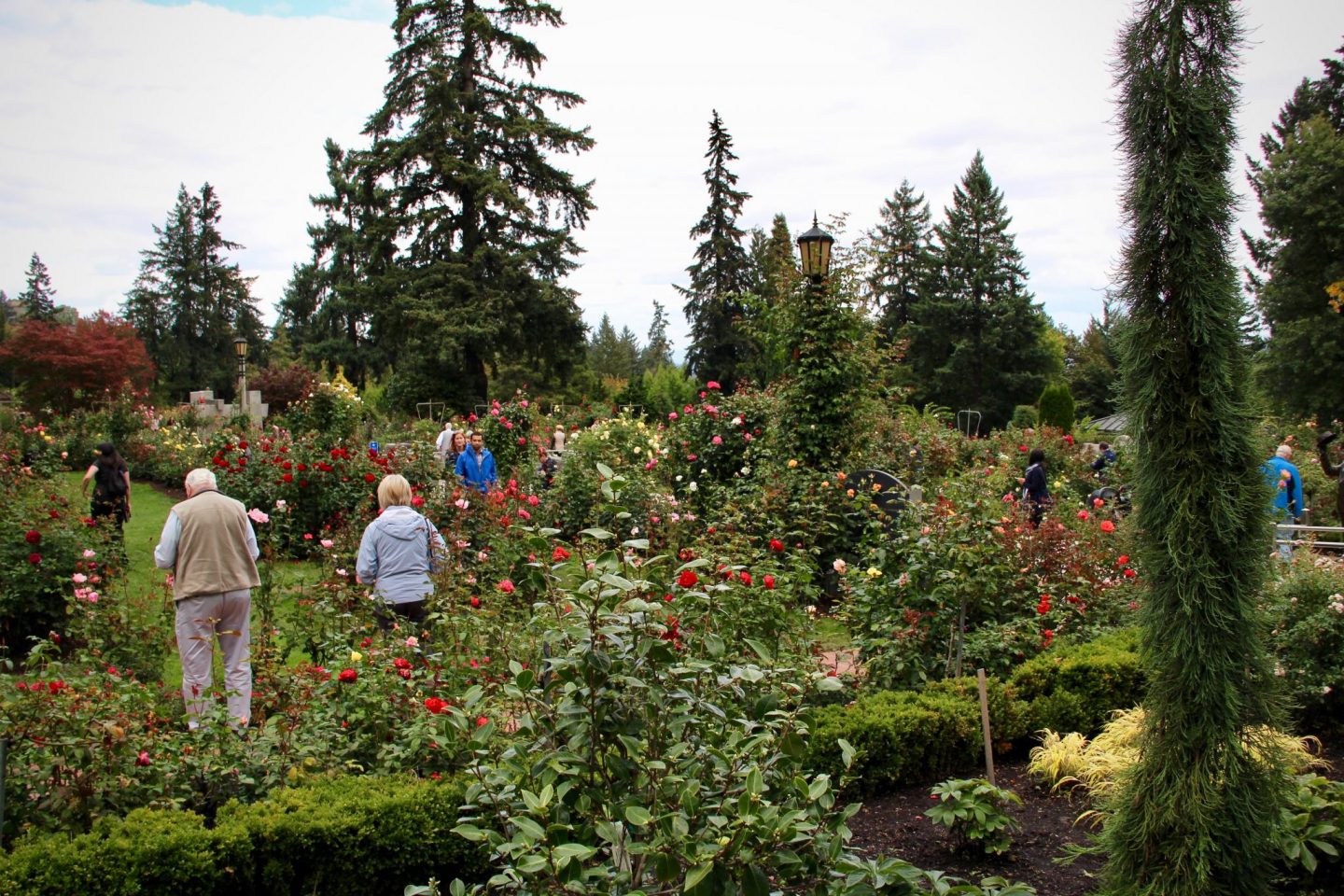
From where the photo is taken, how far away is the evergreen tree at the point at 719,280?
35.2 m

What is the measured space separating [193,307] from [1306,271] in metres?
46.9

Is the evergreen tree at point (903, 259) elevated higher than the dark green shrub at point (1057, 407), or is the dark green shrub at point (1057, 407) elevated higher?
the evergreen tree at point (903, 259)

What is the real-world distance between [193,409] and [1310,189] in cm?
3038

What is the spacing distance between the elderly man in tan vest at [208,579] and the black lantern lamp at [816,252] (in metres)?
6.04

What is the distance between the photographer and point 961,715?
4430 mm

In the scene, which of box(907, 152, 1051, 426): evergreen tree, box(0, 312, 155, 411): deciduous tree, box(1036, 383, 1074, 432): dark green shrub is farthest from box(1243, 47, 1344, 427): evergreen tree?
box(0, 312, 155, 411): deciduous tree

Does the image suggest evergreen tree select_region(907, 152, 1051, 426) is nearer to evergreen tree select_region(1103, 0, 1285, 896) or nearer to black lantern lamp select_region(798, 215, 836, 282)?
black lantern lamp select_region(798, 215, 836, 282)

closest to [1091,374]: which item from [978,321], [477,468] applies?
[978,321]

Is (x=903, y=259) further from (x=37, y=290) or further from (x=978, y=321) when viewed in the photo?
(x=37, y=290)

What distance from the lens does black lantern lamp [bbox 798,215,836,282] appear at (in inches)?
361

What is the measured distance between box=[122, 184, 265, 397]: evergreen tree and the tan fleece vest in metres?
43.0

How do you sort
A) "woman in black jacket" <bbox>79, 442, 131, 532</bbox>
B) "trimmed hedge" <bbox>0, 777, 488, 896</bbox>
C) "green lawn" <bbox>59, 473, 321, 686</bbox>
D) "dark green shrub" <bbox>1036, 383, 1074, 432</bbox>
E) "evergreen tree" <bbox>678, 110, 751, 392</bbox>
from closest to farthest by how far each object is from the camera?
"trimmed hedge" <bbox>0, 777, 488, 896</bbox>, "green lawn" <bbox>59, 473, 321, 686</bbox>, "woman in black jacket" <bbox>79, 442, 131, 532</bbox>, "dark green shrub" <bbox>1036, 383, 1074, 432</bbox>, "evergreen tree" <bbox>678, 110, 751, 392</bbox>

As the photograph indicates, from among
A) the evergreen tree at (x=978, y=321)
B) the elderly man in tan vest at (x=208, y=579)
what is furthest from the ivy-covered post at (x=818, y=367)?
the evergreen tree at (x=978, y=321)

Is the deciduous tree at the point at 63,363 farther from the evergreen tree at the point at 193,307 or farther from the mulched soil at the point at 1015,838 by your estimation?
the mulched soil at the point at 1015,838
